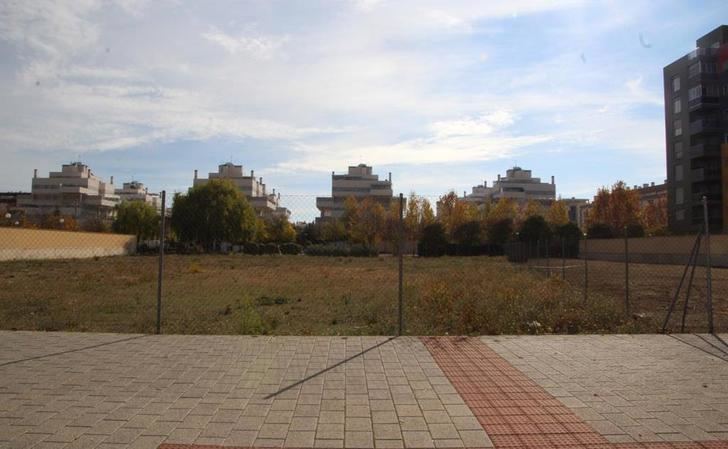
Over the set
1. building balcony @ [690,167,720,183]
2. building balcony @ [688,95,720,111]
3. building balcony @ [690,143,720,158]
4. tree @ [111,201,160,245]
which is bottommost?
tree @ [111,201,160,245]

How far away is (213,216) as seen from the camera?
236 ft

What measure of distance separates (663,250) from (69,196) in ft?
432

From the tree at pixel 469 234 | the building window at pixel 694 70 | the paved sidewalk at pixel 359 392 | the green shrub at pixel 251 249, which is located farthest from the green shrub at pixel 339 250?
the paved sidewalk at pixel 359 392

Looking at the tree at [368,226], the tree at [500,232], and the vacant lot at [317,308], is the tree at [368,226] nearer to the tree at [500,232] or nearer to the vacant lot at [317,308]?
the tree at [500,232]

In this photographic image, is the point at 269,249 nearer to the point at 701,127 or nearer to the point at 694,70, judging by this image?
the point at 701,127

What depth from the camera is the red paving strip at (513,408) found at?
4.58 metres

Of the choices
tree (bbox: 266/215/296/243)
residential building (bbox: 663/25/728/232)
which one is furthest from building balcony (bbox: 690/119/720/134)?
tree (bbox: 266/215/296/243)

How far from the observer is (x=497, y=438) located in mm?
4688

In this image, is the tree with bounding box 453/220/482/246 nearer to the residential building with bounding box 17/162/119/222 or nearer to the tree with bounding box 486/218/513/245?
the tree with bounding box 486/218/513/245

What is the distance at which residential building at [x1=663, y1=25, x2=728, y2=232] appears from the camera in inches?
2442

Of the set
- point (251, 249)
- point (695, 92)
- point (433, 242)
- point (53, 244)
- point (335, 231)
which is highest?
point (695, 92)

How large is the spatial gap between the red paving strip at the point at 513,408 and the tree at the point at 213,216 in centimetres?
6564

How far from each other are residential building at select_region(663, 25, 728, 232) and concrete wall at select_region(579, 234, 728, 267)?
1376cm

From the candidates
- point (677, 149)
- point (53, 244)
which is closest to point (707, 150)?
point (677, 149)
